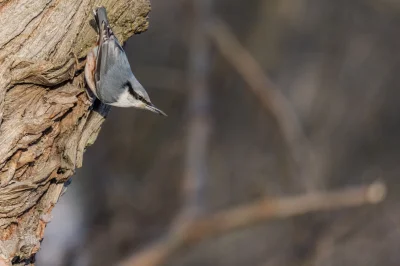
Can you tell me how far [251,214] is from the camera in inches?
180

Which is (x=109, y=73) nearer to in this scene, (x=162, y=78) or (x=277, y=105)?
(x=277, y=105)

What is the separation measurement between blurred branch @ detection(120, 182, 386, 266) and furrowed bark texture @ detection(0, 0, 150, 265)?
2.19 meters

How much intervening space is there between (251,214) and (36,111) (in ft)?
8.28

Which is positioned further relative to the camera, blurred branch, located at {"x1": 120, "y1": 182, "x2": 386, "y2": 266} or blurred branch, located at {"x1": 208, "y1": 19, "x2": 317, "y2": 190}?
blurred branch, located at {"x1": 208, "y1": 19, "x2": 317, "y2": 190}

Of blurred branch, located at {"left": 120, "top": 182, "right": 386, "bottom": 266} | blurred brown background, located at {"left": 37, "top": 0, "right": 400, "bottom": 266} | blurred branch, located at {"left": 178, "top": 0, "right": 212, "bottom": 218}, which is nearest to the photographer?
blurred branch, located at {"left": 120, "top": 182, "right": 386, "bottom": 266}

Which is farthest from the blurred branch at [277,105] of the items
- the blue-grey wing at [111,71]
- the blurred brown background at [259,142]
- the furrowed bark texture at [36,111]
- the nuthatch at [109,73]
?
the furrowed bark texture at [36,111]

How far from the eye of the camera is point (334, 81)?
766 centimetres

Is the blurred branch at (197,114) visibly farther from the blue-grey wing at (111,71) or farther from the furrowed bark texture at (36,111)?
the furrowed bark texture at (36,111)

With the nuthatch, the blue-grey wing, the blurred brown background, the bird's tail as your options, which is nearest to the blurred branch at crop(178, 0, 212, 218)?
the blurred brown background

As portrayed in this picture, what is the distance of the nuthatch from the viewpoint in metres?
2.32

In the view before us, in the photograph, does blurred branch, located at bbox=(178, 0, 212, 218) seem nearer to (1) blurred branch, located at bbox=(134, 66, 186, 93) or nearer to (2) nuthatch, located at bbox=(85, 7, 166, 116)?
(1) blurred branch, located at bbox=(134, 66, 186, 93)

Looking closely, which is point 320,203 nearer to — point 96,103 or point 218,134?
point 96,103

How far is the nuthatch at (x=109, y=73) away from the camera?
2322mm

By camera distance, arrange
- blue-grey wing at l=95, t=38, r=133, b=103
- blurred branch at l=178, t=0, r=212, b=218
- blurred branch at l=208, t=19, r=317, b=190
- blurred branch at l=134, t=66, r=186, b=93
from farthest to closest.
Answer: blurred branch at l=134, t=66, r=186, b=93
blurred branch at l=208, t=19, r=317, b=190
blurred branch at l=178, t=0, r=212, b=218
blue-grey wing at l=95, t=38, r=133, b=103
